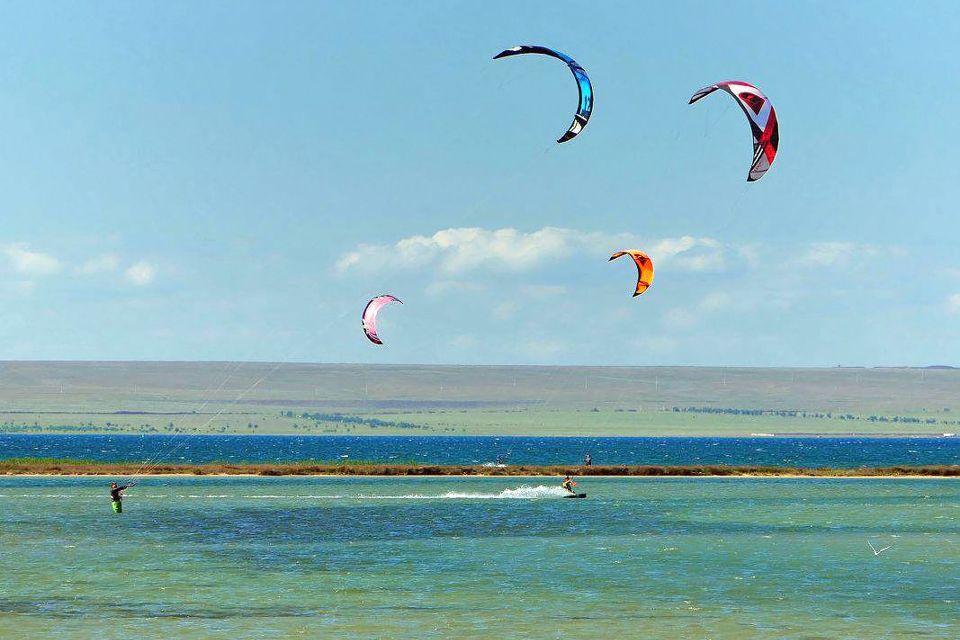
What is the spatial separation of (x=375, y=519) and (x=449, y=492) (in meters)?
21.6

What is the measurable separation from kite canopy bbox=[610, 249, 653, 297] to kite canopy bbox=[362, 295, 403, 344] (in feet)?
35.8

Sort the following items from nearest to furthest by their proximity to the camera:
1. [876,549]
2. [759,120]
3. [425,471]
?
[759,120]
[876,549]
[425,471]

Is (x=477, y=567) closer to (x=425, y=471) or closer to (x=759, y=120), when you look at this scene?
(x=759, y=120)

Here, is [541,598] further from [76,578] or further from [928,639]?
[76,578]

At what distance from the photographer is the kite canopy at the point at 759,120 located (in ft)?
145

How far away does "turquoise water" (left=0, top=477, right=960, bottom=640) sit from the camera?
113 feet

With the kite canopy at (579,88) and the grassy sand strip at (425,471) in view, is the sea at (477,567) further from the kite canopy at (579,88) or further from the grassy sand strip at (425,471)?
the grassy sand strip at (425,471)

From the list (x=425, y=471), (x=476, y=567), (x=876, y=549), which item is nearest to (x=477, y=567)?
(x=476, y=567)

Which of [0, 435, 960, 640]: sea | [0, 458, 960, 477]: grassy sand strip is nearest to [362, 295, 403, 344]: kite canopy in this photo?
[0, 435, 960, 640]: sea

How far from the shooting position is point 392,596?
3894 cm

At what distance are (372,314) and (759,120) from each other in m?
23.7

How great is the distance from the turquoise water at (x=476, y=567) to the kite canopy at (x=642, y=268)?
33.4ft

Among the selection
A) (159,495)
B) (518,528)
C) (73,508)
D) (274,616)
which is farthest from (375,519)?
(274,616)

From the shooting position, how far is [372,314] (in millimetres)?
62438
